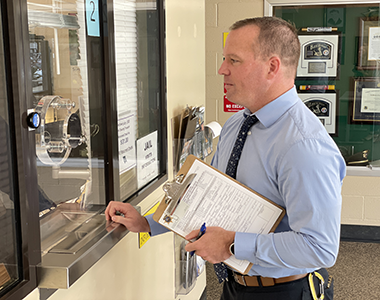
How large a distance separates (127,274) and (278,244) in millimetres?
659

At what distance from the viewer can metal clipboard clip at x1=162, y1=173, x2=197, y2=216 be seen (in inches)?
53.6

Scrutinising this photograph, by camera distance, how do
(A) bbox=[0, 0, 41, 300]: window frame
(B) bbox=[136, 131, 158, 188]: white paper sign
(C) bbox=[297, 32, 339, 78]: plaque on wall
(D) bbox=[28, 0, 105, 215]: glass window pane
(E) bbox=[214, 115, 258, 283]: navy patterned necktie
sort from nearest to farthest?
1. (A) bbox=[0, 0, 41, 300]: window frame
2. (D) bbox=[28, 0, 105, 215]: glass window pane
3. (E) bbox=[214, 115, 258, 283]: navy patterned necktie
4. (B) bbox=[136, 131, 158, 188]: white paper sign
5. (C) bbox=[297, 32, 339, 78]: plaque on wall

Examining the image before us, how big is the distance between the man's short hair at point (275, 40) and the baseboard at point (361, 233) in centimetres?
322

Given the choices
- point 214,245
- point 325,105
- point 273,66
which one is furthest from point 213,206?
point 325,105

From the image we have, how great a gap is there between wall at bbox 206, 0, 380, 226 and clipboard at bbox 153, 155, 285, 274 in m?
2.90

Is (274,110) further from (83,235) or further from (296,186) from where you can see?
(83,235)

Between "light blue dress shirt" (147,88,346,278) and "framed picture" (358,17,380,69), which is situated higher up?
"framed picture" (358,17,380,69)

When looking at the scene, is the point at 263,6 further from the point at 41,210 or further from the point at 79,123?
the point at 41,210

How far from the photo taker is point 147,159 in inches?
73.1

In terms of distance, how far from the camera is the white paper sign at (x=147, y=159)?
1764mm

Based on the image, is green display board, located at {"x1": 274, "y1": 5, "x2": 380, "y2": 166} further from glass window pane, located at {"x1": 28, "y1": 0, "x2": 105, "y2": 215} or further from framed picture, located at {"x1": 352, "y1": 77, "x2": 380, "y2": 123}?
glass window pane, located at {"x1": 28, "y1": 0, "x2": 105, "y2": 215}

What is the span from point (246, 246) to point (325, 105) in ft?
10.5

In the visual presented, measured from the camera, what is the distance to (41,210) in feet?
3.59

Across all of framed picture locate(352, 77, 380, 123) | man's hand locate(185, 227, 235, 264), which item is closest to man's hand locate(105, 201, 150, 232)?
man's hand locate(185, 227, 235, 264)
